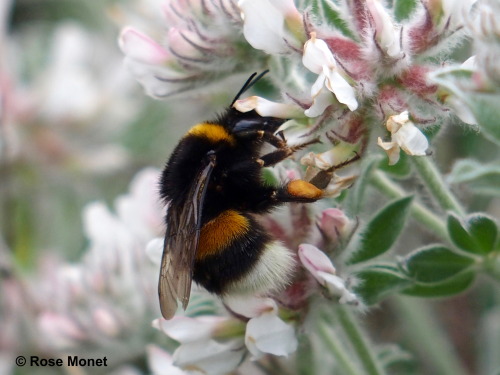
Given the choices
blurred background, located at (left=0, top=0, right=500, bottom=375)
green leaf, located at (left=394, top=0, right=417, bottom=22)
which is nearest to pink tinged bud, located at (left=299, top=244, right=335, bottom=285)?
green leaf, located at (left=394, top=0, right=417, bottom=22)

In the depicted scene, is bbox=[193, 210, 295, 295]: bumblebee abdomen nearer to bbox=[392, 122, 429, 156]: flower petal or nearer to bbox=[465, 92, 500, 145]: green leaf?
bbox=[392, 122, 429, 156]: flower petal

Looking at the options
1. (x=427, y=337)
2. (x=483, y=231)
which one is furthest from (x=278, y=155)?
(x=427, y=337)

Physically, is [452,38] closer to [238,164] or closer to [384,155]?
[384,155]

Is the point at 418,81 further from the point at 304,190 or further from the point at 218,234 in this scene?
the point at 218,234

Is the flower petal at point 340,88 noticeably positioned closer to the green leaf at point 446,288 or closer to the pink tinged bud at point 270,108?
the pink tinged bud at point 270,108

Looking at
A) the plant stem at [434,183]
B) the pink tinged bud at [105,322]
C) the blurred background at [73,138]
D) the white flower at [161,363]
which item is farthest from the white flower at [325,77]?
the blurred background at [73,138]

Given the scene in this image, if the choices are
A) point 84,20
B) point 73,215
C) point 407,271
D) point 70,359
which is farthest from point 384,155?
point 84,20
